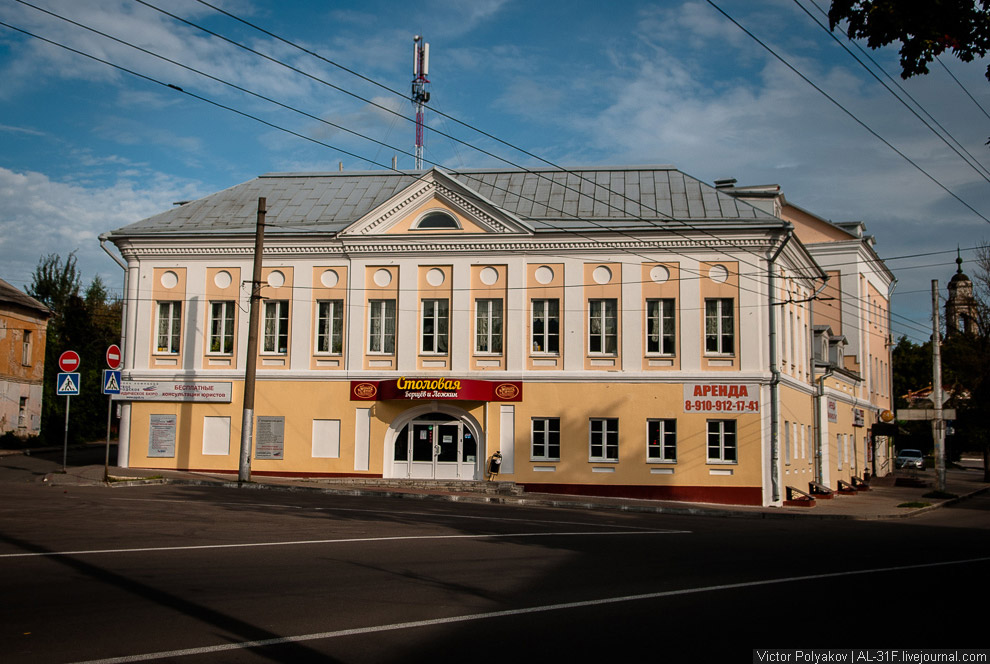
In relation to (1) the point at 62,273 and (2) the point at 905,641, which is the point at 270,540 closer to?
(2) the point at 905,641

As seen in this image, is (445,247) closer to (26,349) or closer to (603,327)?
(603,327)

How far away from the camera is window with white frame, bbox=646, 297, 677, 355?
29156mm

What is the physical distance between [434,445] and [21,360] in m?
26.6

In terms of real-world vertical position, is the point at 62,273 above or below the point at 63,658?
above

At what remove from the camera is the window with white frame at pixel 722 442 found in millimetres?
28344

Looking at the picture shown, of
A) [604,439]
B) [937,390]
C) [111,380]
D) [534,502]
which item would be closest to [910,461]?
[937,390]

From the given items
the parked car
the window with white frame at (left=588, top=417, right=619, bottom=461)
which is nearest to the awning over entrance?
the window with white frame at (left=588, top=417, right=619, bottom=461)

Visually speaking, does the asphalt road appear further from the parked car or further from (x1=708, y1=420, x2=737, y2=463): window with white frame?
the parked car

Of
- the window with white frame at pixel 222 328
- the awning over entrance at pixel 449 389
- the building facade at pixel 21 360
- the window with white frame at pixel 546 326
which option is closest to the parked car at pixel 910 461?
the window with white frame at pixel 546 326

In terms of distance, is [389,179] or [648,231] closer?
[648,231]

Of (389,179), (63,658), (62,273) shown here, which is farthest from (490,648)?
(62,273)

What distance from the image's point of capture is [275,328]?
31.0m

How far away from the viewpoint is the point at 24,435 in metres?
43.7

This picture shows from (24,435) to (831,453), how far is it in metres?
38.2
